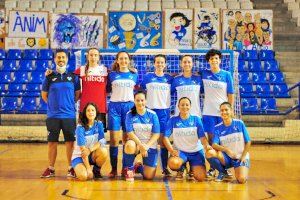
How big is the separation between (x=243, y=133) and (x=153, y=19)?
7.95 m

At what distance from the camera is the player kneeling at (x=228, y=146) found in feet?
19.0

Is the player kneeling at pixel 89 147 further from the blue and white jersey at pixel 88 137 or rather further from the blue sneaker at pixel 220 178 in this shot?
the blue sneaker at pixel 220 178

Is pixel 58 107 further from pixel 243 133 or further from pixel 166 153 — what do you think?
pixel 243 133

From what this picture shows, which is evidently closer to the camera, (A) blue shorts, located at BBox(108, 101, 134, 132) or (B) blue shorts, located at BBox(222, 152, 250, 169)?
(B) blue shorts, located at BBox(222, 152, 250, 169)

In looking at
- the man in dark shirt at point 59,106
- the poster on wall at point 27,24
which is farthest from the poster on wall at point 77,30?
the man in dark shirt at point 59,106

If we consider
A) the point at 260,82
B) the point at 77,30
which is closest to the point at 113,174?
the point at 260,82

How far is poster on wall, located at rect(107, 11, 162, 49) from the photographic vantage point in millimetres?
13321

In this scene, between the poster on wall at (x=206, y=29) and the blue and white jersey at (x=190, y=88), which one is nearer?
the blue and white jersey at (x=190, y=88)

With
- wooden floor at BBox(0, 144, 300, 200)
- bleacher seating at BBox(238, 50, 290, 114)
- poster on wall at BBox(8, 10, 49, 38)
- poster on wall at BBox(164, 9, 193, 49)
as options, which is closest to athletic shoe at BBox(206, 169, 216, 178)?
wooden floor at BBox(0, 144, 300, 200)

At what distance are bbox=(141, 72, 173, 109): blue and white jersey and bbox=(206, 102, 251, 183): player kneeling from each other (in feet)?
2.49

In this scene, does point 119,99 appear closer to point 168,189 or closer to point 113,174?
Result: point 113,174

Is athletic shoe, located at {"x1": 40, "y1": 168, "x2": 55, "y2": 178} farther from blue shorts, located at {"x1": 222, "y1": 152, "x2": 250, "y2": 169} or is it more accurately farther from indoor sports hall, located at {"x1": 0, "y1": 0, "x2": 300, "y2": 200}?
blue shorts, located at {"x1": 222, "y1": 152, "x2": 250, "y2": 169}

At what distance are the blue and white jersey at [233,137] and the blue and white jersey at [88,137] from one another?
136 centimetres

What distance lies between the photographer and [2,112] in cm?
1184
